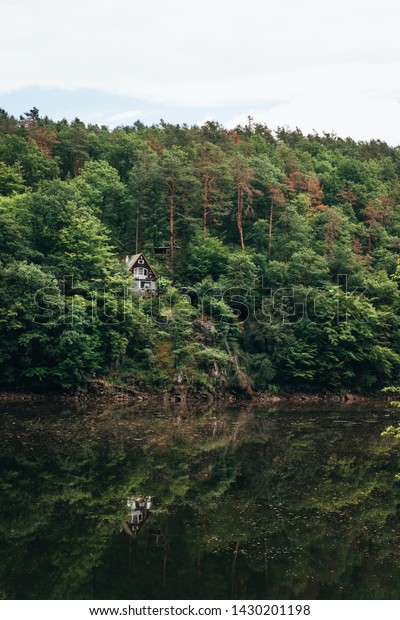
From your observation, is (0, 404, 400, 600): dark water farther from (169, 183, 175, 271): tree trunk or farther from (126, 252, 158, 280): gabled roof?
(169, 183, 175, 271): tree trunk

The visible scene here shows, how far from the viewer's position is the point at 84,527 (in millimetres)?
23078

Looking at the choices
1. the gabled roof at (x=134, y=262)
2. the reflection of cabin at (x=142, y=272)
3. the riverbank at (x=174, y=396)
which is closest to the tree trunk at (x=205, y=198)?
the gabled roof at (x=134, y=262)

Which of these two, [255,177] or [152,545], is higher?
[255,177]

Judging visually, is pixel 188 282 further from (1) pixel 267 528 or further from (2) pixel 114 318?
(1) pixel 267 528

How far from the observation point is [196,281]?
63.7 m

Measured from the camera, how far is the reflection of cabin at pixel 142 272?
62.7 metres

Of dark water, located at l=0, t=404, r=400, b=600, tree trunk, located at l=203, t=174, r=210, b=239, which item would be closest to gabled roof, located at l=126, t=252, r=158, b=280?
tree trunk, located at l=203, t=174, r=210, b=239

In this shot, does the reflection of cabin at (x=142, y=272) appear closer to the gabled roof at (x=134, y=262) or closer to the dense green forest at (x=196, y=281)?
the gabled roof at (x=134, y=262)

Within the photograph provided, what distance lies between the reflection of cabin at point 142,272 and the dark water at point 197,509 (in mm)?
21401

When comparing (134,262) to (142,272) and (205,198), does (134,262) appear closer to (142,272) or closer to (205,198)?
(142,272)

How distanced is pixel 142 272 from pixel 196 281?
5.43 meters

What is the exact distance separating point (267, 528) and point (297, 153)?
7907cm

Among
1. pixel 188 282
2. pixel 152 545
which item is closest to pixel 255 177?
pixel 188 282

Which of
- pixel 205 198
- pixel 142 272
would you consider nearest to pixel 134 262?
pixel 142 272
